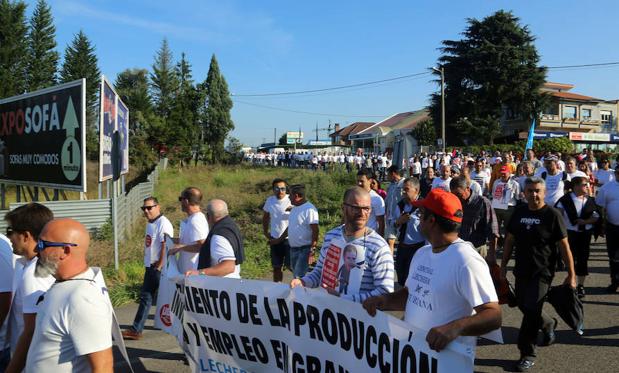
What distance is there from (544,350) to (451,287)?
11.1 ft

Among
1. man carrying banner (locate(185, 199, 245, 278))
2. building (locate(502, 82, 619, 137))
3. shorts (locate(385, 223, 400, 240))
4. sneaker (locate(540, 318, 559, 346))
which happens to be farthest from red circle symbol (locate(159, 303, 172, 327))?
building (locate(502, 82, 619, 137))

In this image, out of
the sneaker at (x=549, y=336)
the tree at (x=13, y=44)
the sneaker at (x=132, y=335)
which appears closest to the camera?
the sneaker at (x=549, y=336)

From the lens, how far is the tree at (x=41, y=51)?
170 feet

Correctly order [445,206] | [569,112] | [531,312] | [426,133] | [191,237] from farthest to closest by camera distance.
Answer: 1. [569,112]
2. [426,133]
3. [191,237]
4. [531,312]
5. [445,206]

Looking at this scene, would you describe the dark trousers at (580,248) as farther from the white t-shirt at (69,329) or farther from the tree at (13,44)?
the tree at (13,44)

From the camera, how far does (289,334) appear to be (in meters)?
3.50

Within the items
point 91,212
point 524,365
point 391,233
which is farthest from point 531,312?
point 91,212

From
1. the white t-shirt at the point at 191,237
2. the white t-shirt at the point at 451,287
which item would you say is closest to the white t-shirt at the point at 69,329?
A: the white t-shirt at the point at 451,287

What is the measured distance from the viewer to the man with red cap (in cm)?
257

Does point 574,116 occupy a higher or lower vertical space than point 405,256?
higher

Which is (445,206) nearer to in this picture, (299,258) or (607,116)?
(299,258)

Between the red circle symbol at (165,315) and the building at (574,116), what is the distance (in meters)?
60.9

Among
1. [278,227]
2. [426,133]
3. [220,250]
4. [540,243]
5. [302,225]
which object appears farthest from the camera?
[426,133]

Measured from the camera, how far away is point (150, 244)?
612 centimetres
